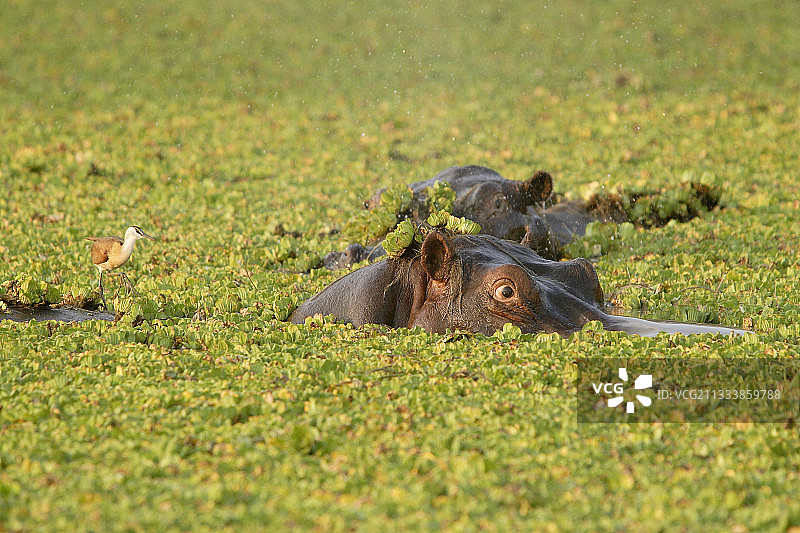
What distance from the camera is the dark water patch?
6.40 meters

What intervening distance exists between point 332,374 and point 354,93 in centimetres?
1574

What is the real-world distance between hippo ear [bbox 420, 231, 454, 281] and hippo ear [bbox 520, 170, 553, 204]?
3876 millimetres

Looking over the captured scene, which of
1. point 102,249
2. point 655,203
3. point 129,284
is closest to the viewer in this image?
point 102,249

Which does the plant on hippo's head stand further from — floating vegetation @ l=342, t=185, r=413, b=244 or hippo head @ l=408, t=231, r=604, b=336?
floating vegetation @ l=342, t=185, r=413, b=244

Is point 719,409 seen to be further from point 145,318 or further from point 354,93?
point 354,93

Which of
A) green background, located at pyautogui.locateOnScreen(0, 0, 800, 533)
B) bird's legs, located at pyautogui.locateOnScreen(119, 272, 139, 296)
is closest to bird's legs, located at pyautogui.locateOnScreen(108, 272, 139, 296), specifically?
bird's legs, located at pyautogui.locateOnScreen(119, 272, 139, 296)

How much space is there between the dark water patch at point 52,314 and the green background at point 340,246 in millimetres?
156

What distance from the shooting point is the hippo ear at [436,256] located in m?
5.52

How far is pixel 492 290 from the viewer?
5484mm

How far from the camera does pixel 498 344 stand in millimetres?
5203

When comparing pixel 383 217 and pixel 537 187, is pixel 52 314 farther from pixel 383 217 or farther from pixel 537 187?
pixel 537 187

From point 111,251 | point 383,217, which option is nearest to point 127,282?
point 111,251

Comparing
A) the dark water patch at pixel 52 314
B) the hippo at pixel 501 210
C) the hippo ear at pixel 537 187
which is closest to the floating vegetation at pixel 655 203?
the hippo at pixel 501 210

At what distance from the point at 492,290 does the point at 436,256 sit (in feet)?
1.35
